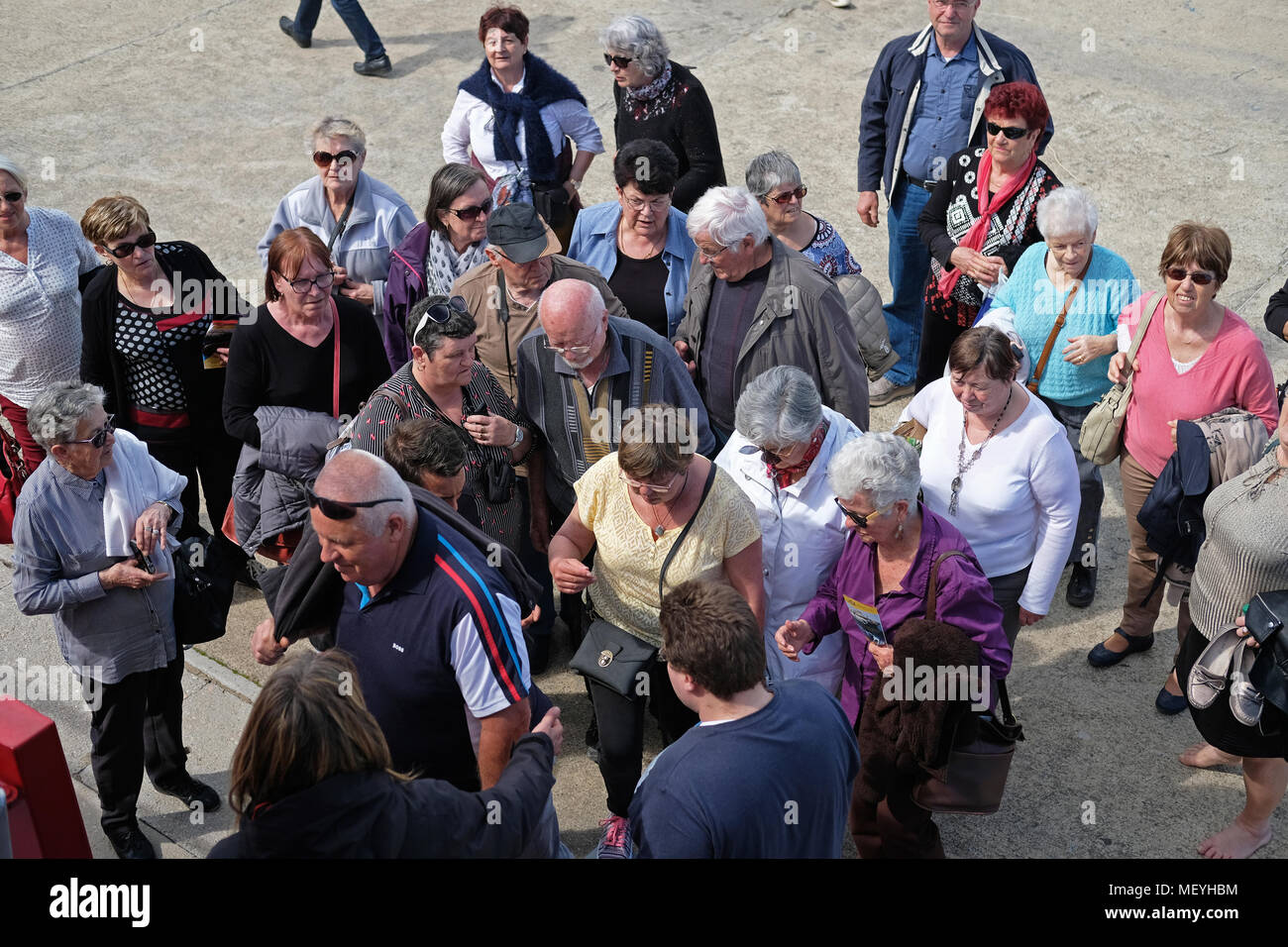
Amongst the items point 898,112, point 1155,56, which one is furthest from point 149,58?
point 1155,56

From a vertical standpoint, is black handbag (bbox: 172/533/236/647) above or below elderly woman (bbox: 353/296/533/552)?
below

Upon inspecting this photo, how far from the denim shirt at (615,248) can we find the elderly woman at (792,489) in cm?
128

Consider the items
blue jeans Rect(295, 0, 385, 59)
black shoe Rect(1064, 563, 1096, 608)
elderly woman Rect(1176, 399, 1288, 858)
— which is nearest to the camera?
elderly woman Rect(1176, 399, 1288, 858)

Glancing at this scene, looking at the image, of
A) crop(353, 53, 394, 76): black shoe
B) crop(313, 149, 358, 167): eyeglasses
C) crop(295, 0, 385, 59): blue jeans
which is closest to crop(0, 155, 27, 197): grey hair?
crop(313, 149, 358, 167): eyeglasses

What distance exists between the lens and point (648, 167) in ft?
18.0

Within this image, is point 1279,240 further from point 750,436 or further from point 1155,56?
point 750,436

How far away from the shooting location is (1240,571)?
425 cm

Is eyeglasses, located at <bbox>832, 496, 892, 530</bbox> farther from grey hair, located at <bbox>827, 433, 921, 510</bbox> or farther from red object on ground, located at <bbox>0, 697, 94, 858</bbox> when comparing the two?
red object on ground, located at <bbox>0, 697, 94, 858</bbox>

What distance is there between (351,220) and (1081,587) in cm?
388

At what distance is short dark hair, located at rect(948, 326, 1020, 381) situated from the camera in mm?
4418

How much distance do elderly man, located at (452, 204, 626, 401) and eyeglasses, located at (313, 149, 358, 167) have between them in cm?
112

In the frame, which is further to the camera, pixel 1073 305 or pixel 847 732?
pixel 1073 305

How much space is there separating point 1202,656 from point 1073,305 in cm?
167
